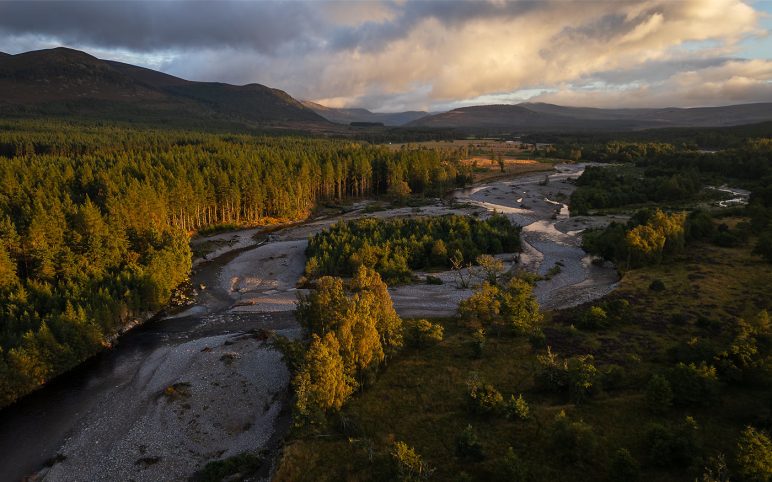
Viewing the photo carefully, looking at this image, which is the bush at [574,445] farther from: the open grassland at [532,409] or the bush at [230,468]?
the bush at [230,468]

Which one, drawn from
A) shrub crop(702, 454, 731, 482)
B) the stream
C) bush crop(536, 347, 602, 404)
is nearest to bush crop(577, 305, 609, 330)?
the stream

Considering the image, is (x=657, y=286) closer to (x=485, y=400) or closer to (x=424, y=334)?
(x=424, y=334)

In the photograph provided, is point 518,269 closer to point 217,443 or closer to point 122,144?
point 217,443

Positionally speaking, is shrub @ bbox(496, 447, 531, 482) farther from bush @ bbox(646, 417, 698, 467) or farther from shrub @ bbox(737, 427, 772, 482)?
shrub @ bbox(737, 427, 772, 482)

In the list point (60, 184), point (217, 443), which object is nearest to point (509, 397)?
point (217, 443)

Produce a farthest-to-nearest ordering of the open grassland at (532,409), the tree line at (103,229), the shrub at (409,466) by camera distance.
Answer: the tree line at (103,229) < the open grassland at (532,409) < the shrub at (409,466)

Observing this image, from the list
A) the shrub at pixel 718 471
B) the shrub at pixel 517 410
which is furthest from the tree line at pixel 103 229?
the shrub at pixel 718 471
